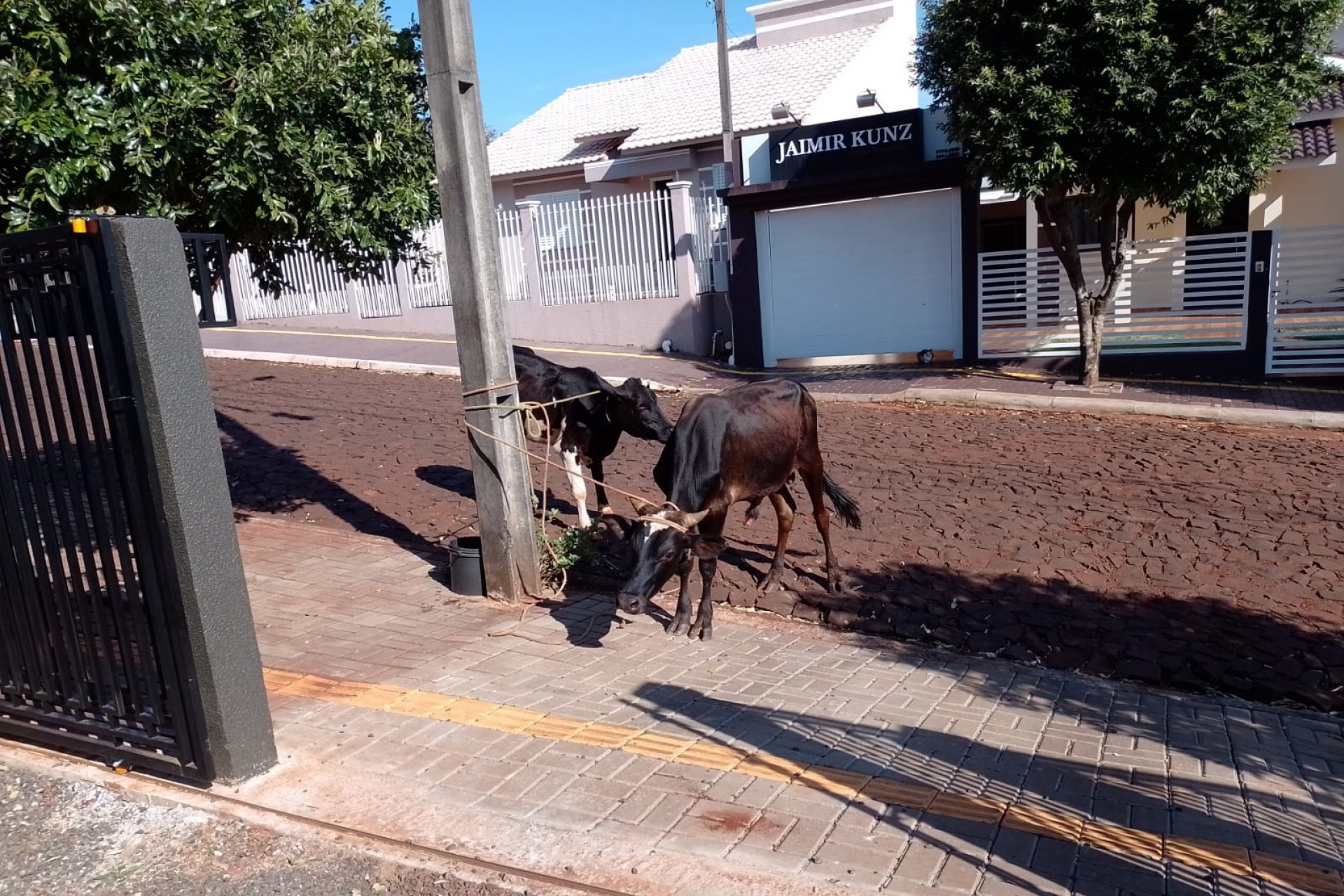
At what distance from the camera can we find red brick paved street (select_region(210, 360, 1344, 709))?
20.5ft

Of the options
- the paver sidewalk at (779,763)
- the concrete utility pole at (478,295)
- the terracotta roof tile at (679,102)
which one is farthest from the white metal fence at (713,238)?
the paver sidewalk at (779,763)

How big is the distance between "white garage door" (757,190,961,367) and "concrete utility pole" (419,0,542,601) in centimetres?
1077

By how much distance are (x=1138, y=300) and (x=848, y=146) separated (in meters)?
4.99

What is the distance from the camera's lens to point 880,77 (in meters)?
23.6

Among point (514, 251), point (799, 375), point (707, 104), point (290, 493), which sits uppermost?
point (707, 104)

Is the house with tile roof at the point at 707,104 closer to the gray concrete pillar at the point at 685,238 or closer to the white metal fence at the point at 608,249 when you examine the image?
the gray concrete pillar at the point at 685,238

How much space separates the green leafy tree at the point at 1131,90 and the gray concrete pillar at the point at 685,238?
5.80 metres

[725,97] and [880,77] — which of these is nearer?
[725,97]

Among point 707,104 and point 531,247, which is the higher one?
point 707,104

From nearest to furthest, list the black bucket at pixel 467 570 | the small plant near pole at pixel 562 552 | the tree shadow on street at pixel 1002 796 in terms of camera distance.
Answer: the tree shadow on street at pixel 1002 796 < the black bucket at pixel 467 570 < the small plant near pole at pixel 562 552

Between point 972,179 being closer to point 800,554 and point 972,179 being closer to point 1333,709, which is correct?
point 800,554

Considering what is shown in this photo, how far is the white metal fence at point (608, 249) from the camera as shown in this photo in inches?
728

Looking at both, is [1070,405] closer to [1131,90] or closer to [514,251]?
[1131,90]

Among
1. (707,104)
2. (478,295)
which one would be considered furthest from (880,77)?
(478,295)
